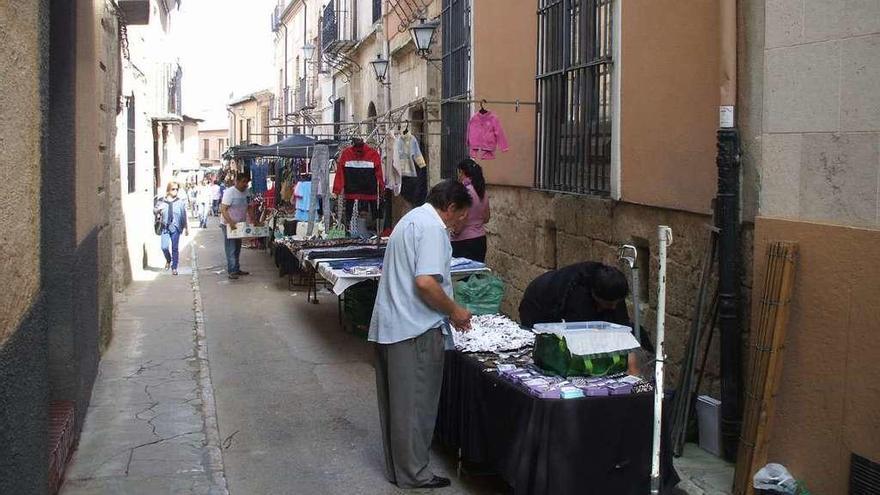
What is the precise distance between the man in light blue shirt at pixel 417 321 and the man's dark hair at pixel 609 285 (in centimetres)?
78

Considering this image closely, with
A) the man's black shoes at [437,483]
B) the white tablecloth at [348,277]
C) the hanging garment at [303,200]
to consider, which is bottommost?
the man's black shoes at [437,483]

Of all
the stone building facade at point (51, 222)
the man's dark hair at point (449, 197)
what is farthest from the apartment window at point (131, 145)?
the man's dark hair at point (449, 197)

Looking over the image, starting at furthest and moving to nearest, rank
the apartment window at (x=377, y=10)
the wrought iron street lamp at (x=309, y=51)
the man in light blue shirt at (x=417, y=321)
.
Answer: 1. the wrought iron street lamp at (x=309, y=51)
2. the apartment window at (x=377, y=10)
3. the man in light blue shirt at (x=417, y=321)

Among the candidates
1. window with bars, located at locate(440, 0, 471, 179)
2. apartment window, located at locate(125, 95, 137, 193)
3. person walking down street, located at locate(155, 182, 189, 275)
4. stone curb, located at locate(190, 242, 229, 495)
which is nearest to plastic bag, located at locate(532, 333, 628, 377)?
stone curb, located at locate(190, 242, 229, 495)

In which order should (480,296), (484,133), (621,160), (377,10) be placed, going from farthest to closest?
(377,10)
(484,133)
(621,160)
(480,296)

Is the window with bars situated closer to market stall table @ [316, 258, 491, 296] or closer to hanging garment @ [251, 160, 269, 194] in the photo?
market stall table @ [316, 258, 491, 296]

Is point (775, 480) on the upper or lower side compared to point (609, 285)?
lower

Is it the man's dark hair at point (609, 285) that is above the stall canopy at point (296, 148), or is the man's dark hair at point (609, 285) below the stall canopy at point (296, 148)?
below

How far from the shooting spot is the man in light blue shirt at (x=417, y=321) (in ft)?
18.4

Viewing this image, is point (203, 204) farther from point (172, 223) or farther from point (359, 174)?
point (359, 174)

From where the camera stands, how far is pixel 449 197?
571 cm

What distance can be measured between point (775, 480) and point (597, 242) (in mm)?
3811

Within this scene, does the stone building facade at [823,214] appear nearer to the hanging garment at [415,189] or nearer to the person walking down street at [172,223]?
the hanging garment at [415,189]

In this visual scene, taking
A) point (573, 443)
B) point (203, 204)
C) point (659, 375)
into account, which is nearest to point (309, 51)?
point (203, 204)
